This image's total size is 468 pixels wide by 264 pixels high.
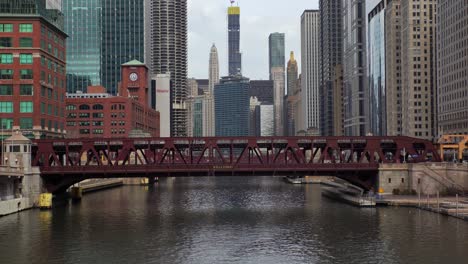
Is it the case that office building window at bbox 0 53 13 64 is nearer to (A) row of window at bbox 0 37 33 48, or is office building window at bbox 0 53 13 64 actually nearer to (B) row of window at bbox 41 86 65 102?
(A) row of window at bbox 0 37 33 48

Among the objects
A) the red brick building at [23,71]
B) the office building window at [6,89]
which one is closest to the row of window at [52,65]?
the red brick building at [23,71]

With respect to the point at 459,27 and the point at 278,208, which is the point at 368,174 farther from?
the point at 459,27

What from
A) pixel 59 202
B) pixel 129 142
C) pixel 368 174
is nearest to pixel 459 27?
pixel 368 174

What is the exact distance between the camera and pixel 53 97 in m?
140

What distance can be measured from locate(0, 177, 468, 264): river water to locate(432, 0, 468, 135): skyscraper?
92378 mm

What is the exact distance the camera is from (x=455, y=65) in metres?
190

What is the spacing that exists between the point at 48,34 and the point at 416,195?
8667 cm

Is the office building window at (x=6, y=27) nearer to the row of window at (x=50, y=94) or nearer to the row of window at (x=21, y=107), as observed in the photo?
the row of window at (x=50, y=94)

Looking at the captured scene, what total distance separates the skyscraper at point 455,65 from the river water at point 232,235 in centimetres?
9238

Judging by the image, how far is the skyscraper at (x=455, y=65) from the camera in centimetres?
18062

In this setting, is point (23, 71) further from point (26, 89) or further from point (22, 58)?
point (26, 89)

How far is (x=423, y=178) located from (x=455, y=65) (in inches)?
3619

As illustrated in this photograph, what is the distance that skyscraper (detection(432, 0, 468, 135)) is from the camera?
180625 mm

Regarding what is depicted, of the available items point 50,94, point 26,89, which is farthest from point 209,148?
point 50,94
